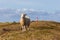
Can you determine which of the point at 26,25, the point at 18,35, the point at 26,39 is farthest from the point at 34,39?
the point at 26,25

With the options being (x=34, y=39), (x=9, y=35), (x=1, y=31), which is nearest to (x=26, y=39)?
(x=34, y=39)

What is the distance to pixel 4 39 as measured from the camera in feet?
128

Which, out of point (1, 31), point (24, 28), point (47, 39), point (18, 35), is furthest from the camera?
point (1, 31)

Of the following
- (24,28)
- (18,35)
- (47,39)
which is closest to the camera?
(47,39)

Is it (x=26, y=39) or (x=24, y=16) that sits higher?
(x=24, y=16)

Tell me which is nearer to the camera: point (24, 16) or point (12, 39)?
point (12, 39)

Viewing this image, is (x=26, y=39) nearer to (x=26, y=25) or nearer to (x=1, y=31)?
(x=26, y=25)

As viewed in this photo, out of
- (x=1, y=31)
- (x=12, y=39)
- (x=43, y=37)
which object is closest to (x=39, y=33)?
(x=43, y=37)

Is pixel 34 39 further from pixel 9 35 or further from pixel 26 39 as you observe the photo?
pixel 9 35

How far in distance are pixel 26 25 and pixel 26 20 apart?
47.9 inches

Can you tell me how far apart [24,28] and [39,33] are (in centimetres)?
422

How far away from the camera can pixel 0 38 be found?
40.3 metres

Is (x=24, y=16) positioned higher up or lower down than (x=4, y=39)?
higher up

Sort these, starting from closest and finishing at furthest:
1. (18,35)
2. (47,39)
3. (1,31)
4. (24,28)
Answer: (47,39) → (18,35) → (24,28) → (1,31)
